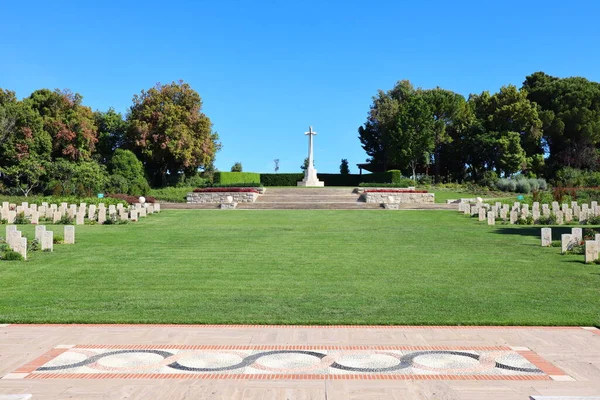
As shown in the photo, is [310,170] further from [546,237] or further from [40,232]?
[40,232]

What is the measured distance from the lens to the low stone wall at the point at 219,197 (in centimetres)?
3488

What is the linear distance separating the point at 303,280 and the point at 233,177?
3748 centimetres

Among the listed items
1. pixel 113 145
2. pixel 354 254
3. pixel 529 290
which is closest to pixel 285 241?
pixel 354 254

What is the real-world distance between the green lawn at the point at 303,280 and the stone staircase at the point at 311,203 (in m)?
13.5

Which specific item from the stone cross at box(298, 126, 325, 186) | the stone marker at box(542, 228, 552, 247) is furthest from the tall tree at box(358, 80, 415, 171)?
the stone marker at box(542, 228, 552, 247)

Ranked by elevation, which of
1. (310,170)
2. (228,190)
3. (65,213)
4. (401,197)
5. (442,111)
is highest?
(442,111)

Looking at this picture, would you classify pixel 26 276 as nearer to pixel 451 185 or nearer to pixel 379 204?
pixel 379 204

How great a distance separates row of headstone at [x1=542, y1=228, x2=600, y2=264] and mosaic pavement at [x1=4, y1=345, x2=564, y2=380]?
7.31 metres

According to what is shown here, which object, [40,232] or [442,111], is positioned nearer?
[40,232]

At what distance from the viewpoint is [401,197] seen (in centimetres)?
3544

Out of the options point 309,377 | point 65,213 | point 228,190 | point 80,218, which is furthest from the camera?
point 228,190

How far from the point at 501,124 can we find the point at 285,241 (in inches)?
1531

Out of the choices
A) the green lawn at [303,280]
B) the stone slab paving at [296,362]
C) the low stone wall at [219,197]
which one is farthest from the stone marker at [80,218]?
the stone slab paving at [296,362]

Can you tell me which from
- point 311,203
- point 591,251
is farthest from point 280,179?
point 591,251
